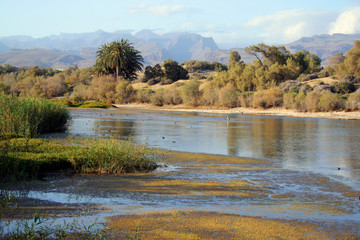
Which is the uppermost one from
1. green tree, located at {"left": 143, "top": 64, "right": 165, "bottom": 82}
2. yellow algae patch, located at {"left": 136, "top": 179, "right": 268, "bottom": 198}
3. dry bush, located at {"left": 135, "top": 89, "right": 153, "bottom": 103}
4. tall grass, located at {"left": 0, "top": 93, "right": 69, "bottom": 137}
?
green tree, located at {"left": 143, "top": 64, "right": 165, "bottom": 82}

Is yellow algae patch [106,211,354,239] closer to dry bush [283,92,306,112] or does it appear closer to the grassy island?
the grassy island

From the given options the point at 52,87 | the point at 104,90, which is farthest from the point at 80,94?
the point at 52,87

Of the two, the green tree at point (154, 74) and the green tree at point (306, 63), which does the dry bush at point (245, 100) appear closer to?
the green tree at point (306, 63)

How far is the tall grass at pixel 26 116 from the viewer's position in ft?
65.3

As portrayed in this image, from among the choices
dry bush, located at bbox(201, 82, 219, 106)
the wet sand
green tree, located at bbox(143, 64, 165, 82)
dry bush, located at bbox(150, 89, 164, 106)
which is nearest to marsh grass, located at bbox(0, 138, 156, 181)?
the wet sand

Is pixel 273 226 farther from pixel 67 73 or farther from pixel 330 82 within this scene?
pixel 67 73

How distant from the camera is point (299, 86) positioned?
67.8m

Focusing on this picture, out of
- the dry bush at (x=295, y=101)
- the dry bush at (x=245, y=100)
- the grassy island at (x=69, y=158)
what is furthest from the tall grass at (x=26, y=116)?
the dry bush at (x=245, y=100)

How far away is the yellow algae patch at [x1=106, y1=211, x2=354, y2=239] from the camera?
812cm

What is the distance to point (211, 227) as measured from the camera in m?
8.54

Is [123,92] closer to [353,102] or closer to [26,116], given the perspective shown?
[353,102]

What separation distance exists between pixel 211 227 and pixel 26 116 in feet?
48.2

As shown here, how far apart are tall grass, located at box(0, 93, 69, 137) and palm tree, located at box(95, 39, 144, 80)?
161 feet

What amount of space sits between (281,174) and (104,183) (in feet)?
22.1
